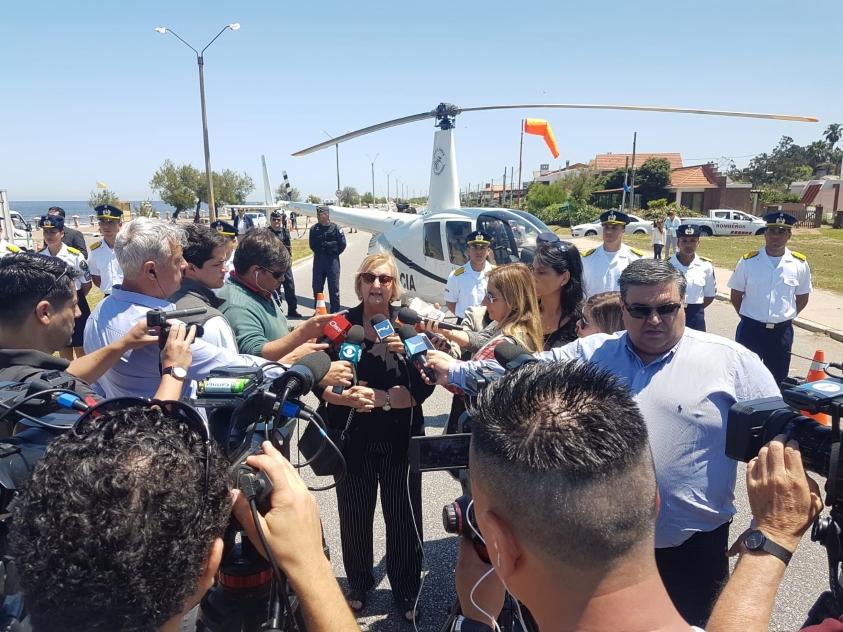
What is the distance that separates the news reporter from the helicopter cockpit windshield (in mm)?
5076

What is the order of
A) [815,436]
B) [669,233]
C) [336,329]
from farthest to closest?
1. [669,233]
2. [336,329]
3. [815,436]

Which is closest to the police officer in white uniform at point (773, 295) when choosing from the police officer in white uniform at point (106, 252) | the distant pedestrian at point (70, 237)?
the police officer in white uniform at point (106, 252)

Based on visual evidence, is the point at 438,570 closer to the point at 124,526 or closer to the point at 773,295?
the point at 124,526

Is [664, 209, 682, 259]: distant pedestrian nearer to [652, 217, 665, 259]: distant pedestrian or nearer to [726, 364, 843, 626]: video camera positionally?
[652, 217, 665, 259]: distant pedestrian

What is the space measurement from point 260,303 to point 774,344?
517cm

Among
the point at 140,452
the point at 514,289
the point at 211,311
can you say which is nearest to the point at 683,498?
the point at 514,289

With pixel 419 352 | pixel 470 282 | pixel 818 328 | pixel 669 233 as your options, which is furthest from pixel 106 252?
pixel 669 233

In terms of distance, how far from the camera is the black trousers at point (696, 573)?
81.4 inches

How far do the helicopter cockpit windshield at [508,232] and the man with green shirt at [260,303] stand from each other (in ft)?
16.8

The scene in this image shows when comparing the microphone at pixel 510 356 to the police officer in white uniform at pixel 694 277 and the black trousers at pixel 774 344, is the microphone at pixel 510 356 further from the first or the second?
the police officer in white uniform at pixel 694 277

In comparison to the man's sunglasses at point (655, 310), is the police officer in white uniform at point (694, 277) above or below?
below

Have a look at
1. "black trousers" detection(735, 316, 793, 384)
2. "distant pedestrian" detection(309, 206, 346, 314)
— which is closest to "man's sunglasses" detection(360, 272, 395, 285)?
"black trousers" detection(735, 316, 793, 384)

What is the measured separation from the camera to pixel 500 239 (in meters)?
7.94

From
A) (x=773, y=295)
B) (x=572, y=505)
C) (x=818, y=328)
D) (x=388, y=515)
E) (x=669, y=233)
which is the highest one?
→ (x=572, y=505)
